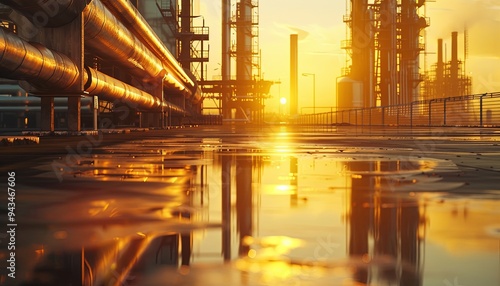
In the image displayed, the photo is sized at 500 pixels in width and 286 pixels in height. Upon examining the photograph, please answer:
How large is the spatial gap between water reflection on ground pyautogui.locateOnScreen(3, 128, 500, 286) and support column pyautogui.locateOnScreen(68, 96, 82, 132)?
10.7 m

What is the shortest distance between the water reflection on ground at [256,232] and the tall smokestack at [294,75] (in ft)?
272

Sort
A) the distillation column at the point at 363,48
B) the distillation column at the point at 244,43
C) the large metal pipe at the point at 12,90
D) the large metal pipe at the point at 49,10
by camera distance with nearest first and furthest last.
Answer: the large metal pipe at the point at 49,10, the large metal pipe at the point at 12,90, the distillation column at the point at 363,48, the distillation column at the point at 244,43

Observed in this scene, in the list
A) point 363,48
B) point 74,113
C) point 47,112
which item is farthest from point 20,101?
point 363,48

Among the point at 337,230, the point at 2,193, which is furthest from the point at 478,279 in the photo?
the point at 2,193

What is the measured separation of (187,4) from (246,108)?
61.8 feet

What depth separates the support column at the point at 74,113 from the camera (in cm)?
1603

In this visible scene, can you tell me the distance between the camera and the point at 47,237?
9.10 ft

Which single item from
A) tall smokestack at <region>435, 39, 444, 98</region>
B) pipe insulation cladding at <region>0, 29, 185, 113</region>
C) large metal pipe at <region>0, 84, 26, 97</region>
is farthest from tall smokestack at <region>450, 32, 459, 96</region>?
pipe insulation cladding at <region>0, 29, 185, 113</region>

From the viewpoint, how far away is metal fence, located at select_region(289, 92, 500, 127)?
32406mm

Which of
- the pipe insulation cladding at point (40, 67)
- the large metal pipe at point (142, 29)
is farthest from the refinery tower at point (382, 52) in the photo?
the pipe insulation cladding at point (40, 67)

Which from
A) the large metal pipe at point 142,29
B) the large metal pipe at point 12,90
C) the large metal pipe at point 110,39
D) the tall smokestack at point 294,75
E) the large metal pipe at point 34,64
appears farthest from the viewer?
the tall smokestack at point 294,75

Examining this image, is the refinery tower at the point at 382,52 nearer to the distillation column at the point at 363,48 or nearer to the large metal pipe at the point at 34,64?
the distillation column at the point at 363,48

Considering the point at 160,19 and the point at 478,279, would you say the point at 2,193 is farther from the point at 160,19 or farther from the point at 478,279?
the point at 160,19

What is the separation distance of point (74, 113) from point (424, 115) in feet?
148
